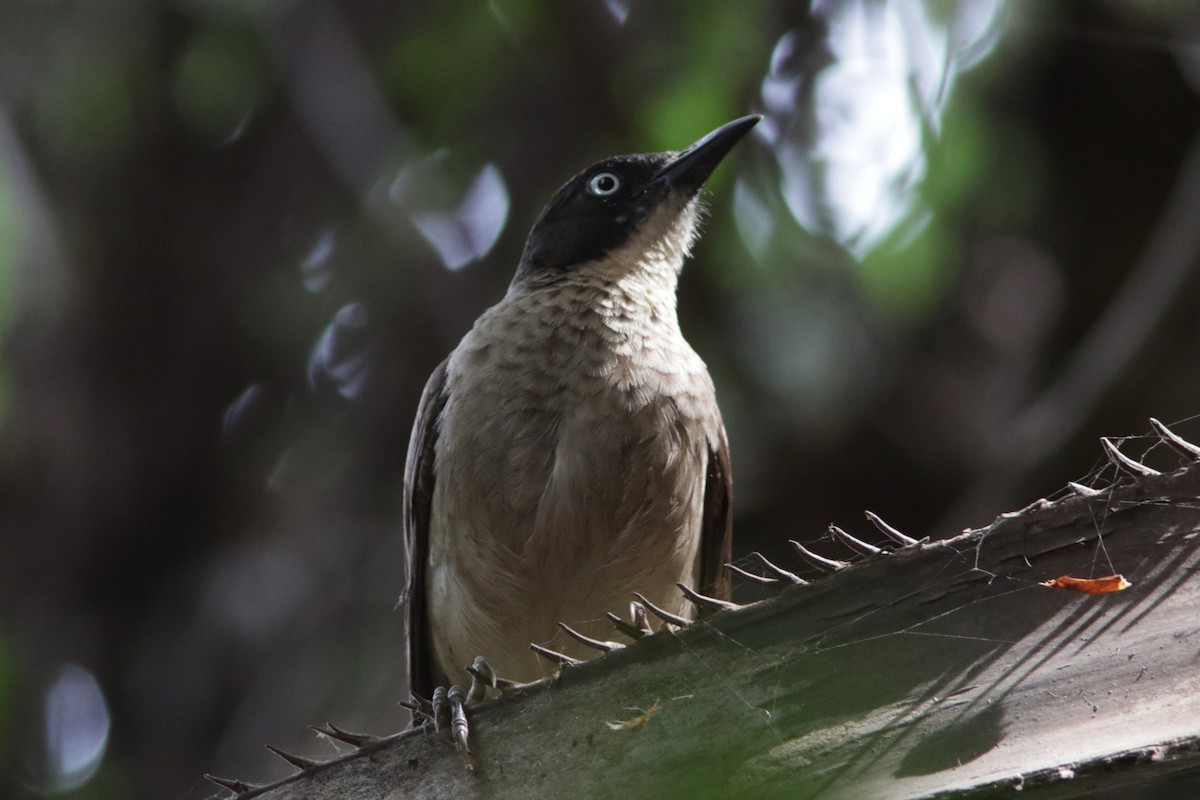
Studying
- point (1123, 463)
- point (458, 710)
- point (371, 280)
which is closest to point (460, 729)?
point (458, 710)

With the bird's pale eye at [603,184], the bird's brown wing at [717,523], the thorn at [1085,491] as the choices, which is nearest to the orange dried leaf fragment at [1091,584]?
the thorn at [1085,491]

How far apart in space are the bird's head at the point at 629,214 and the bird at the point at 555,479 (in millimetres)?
234

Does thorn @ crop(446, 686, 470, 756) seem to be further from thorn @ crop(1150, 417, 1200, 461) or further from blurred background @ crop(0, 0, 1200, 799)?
blurred background @ crop(0, 0, 1200, 799)

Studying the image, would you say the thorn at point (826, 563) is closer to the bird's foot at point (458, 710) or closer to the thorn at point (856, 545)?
the thorn at point (856, 545)

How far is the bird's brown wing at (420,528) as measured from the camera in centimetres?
445

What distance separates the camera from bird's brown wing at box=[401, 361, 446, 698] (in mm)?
4445

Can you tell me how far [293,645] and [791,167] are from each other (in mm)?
3456

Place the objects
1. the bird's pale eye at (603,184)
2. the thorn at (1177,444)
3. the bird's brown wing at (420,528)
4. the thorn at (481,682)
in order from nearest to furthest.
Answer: the thorn at (1177,444) < the thorn at (481,682) < the bird's brown wing at (420,528) < the bird's pale eye at (603,184)

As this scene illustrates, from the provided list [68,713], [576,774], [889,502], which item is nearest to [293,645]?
[68,713]

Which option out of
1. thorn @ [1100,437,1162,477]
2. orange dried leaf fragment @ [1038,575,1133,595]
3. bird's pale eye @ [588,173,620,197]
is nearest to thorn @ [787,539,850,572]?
orange dried leaf fragment @ [1038,575,1133,595]

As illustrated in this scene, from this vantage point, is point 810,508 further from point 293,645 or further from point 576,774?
point 576,774

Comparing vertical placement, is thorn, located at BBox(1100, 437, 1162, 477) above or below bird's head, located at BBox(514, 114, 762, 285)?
below

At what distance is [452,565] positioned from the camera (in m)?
4.17

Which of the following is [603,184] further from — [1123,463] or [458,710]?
[1123,463]
